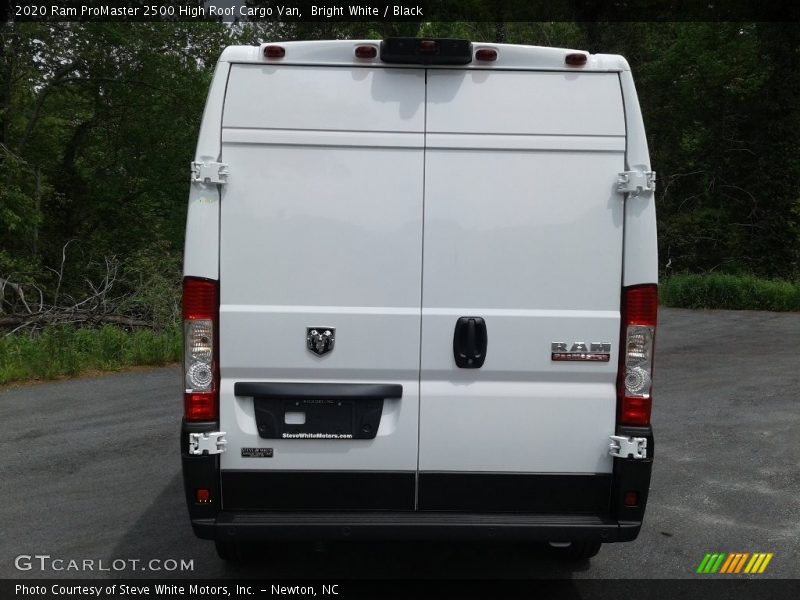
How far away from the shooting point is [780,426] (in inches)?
336

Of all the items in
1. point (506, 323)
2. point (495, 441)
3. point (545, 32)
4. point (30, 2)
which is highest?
point (545, 32)

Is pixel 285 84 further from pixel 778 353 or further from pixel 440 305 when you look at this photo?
pixel 778 353

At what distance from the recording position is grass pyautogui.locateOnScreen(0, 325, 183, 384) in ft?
34.4

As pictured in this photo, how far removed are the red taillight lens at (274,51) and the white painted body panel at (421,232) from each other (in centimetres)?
4

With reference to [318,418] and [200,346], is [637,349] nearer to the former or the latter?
[318,418]

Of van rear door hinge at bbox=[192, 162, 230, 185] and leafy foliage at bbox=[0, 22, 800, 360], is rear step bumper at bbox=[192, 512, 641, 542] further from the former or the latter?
leafy foliage at bbox=[0, 22, 800, 360]

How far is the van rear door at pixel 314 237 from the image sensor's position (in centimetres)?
372

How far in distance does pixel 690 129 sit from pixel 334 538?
3119 cm

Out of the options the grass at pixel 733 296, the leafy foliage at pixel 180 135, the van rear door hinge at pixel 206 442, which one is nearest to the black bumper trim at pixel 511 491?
the van rear door hinge at pixel 206 442

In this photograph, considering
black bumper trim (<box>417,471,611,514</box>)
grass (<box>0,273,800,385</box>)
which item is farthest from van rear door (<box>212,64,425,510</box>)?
grass (<box>0,273,800,385</box>)

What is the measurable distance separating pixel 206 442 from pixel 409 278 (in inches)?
45.6

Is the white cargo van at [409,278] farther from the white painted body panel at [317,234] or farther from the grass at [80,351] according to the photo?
the grass at [80,351]

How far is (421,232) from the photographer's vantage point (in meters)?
3.75

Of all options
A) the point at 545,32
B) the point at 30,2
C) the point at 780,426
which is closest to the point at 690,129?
the point at 545,32
